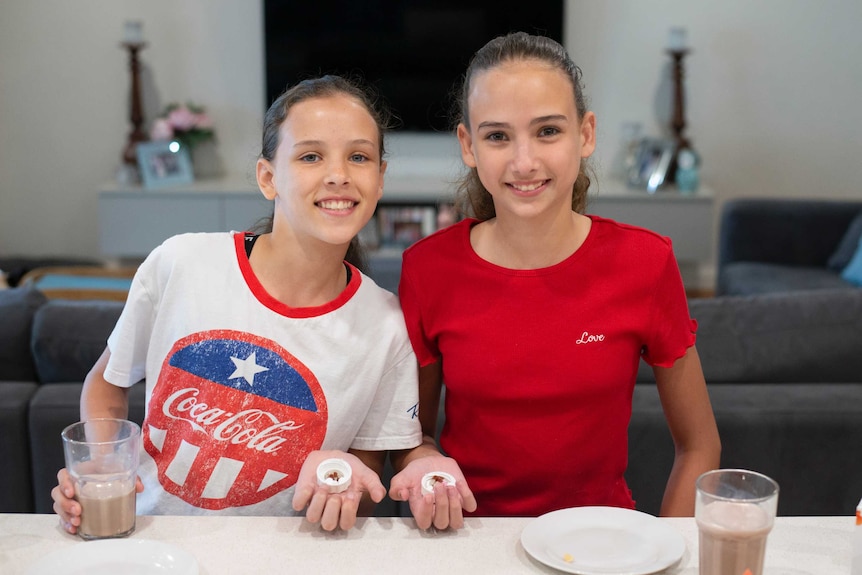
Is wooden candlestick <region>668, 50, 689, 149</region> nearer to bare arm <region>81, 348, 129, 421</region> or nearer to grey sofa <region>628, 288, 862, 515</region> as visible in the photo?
grey sofa <region>628, 288, 862, 515</region>

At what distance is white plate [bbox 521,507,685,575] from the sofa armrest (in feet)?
12.1

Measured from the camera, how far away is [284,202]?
1469mm

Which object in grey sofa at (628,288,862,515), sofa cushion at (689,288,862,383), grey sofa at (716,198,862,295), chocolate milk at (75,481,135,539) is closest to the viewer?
chocolate milk at (75,481,135,539)

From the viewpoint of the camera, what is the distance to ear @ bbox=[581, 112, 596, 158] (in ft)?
4.99

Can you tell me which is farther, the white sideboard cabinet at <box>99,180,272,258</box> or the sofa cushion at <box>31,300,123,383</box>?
the white sideboard cabinet at <box>99,180,272,258</box>

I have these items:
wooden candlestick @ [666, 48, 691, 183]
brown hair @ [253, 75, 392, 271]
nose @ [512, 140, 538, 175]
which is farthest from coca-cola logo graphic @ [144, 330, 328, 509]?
wooden candlestick @ [666, 48, 691, 183]

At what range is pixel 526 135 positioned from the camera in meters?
1.41

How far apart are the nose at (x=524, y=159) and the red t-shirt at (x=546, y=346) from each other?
0.55 feet

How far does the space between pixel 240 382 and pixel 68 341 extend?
2.68ft

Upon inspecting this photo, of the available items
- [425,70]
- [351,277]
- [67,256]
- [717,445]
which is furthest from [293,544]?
[67,256]

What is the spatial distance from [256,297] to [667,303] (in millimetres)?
624

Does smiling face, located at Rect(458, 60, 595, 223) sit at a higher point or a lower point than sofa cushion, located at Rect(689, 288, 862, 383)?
higher

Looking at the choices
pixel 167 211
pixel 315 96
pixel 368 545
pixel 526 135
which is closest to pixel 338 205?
pixel 315 96

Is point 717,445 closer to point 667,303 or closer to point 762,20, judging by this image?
point 667,303
